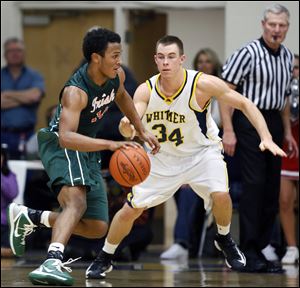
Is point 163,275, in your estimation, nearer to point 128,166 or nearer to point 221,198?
point 221,198

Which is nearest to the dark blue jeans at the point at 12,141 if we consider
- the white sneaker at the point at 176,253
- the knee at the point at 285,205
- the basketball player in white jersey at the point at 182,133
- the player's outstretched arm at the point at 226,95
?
the white sneaker at the point at 176,253

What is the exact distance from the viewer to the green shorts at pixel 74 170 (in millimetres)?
10148

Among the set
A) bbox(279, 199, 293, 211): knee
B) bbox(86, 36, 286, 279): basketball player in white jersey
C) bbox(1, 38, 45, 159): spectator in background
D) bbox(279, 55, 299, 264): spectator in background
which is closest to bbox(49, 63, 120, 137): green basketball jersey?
bbox(86, 36, 286, 279): basketball player in white jersey

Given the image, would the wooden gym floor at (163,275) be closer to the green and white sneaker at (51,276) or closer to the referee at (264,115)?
the referee at (264,115)

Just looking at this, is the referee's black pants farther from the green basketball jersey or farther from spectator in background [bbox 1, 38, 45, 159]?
spectator in background [bbox 1, 38, 45, 159]

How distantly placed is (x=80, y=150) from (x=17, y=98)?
17.8ft

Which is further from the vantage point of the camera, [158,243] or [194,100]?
[158,243]

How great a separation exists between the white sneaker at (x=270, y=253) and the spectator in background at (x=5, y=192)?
2865mm

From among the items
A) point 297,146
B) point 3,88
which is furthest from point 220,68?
point 3,88

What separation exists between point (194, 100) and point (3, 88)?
489 cm

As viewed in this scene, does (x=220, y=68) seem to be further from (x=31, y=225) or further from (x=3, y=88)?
(x=31, y=225)

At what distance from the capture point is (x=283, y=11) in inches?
497

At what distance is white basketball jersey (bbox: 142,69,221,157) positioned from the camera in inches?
423

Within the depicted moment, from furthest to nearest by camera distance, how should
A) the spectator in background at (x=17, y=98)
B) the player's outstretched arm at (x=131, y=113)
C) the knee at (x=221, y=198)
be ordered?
1. the spectator in background at (x=17, y=98)
2. the knee at (x=221, y=198)
3. the player's outstretched arm at (x=131, y=113)
